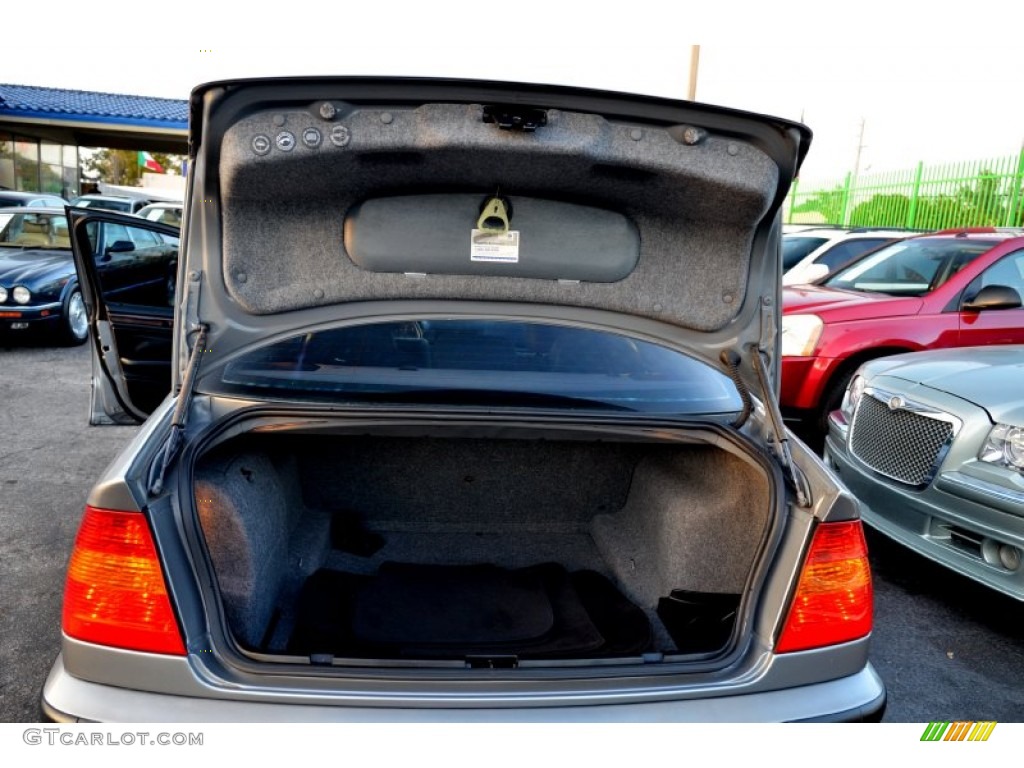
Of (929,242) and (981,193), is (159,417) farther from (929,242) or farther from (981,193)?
(981,193)

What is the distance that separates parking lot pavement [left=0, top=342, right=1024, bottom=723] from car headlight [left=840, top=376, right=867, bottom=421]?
2.36 feet

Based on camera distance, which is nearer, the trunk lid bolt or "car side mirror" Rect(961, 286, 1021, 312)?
the trunk lid bolt

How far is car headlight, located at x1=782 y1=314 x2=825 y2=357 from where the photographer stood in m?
5.68

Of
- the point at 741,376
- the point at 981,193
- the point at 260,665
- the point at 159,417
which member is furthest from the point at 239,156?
the point at 981,193

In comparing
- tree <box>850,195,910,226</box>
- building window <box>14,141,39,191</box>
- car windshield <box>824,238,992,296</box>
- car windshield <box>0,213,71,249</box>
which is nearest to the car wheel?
car windshield <box>0,213,71,249</box>

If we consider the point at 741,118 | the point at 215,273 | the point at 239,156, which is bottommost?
the point at 215,273

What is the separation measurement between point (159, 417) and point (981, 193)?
572 inches

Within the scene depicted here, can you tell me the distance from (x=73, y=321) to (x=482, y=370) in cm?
797

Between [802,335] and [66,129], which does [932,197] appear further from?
[66,129]

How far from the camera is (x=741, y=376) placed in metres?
2.31

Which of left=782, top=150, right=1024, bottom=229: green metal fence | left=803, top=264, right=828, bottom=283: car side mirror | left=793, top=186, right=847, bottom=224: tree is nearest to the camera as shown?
left=803, top=264, right=828, bottom=283: car side mirror

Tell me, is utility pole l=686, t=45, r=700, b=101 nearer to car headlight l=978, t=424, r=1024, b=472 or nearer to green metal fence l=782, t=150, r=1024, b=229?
green metal fence l=782, t=150, r=1024, b=229

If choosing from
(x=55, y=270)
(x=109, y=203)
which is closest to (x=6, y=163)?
(x=109, y=203)

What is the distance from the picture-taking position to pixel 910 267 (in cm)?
639
